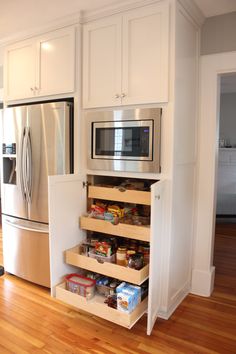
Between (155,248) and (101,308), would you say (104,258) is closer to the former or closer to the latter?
(101,308)

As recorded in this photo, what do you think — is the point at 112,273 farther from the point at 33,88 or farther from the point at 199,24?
the point at 199,24

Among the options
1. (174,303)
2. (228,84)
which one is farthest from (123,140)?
(228,84)

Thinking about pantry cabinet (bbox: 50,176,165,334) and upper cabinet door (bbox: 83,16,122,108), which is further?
upper cabinet door (bbox: 83,16,122,108)

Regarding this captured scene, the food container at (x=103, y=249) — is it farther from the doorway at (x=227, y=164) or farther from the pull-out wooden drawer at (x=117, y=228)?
Result: the doorway at (x=227, y=164)

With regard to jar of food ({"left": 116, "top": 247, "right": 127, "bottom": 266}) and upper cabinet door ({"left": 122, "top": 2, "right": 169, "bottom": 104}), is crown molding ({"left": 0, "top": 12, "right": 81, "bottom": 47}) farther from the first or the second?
jar of food ({"left": 116, "top": 247, "right": 127, "bottom": 266})

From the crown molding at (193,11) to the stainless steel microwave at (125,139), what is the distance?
815 mm

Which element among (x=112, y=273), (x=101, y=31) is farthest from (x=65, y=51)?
(x=112, y=273)

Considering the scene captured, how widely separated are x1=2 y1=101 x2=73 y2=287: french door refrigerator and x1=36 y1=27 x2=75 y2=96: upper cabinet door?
174 mm

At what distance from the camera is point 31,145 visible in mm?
2643

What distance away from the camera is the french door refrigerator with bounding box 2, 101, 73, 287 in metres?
2.50

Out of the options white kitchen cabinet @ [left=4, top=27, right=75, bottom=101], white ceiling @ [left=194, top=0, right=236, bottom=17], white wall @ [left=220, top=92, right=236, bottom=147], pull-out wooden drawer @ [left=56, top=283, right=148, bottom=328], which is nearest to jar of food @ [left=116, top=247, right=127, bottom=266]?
pull-out wooden drawer @ [left=56, top=283, right=148, bottom=328]

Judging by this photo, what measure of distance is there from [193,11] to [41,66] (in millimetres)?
1368

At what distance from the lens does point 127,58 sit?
220 centimetres

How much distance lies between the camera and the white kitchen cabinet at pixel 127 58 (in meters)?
2.07
